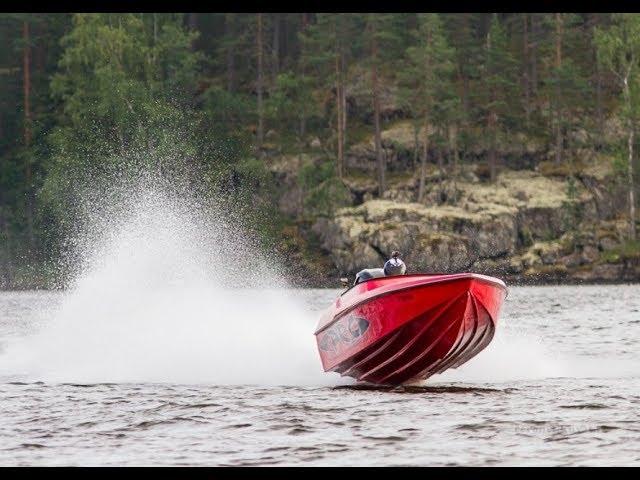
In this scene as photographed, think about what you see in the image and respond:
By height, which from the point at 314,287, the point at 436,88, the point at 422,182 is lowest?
the point at 314,287

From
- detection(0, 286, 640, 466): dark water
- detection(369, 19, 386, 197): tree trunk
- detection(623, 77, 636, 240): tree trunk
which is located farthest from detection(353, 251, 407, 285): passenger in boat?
detection(369, 19, 386, 197): tree trunk

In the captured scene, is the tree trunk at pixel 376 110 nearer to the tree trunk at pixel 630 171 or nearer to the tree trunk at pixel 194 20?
the tree trunk at pixel 630 171

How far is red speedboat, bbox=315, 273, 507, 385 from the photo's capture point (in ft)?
65.0

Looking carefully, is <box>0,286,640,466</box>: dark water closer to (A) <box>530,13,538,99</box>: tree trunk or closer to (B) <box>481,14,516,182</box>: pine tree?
(B) <box>481,14,516,182</box>: pine tree

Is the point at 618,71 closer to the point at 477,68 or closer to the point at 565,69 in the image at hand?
the point at 565,69

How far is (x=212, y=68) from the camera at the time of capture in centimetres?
10012

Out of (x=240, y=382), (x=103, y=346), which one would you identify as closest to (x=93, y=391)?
(x=240, y=382)

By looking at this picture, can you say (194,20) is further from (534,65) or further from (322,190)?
(322,190)

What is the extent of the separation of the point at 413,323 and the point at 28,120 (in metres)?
72.1

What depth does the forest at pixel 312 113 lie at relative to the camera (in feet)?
262

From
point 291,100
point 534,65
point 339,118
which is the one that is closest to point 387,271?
point 339,118

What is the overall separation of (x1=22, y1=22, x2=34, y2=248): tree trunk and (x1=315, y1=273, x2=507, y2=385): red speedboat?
216ft

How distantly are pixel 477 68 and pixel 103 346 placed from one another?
6584cm

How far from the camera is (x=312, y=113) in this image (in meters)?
87.0
